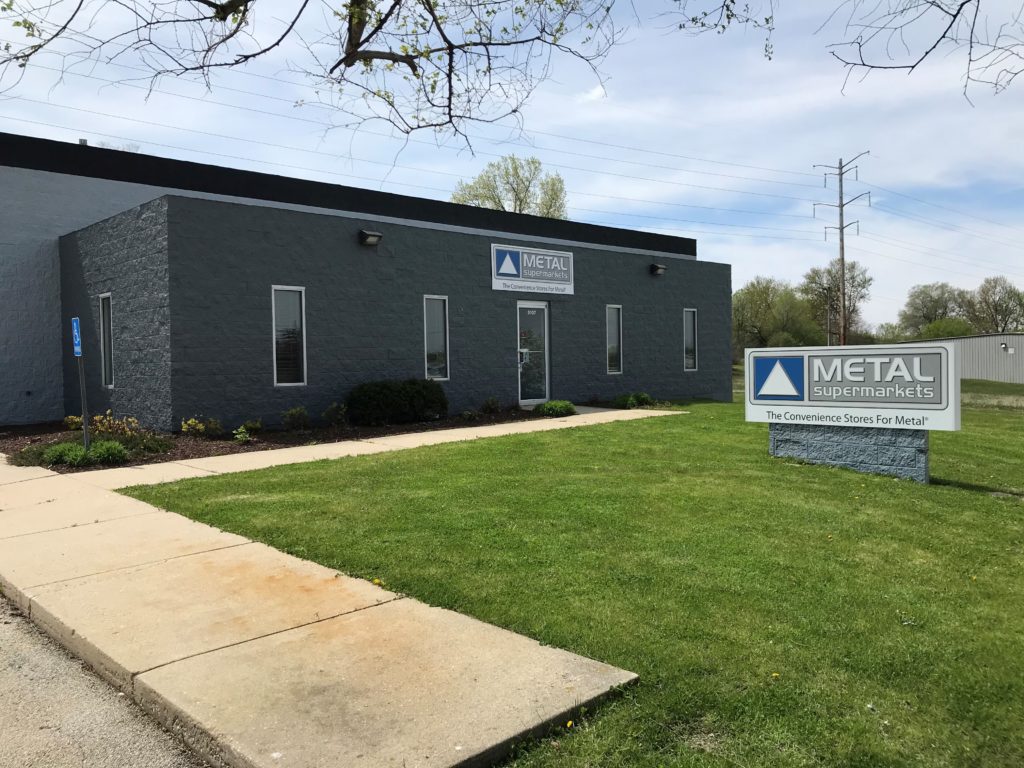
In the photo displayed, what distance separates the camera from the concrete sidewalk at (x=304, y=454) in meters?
9.57

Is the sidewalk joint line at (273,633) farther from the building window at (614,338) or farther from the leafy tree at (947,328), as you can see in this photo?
the leafy tree at (947,328)

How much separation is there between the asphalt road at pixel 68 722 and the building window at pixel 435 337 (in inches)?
474

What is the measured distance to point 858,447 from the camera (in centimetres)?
913

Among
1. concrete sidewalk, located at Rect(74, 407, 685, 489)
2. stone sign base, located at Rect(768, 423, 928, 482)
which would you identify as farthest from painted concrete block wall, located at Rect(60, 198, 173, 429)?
stone sign base, located at Rect(768, 423, 928, 482)

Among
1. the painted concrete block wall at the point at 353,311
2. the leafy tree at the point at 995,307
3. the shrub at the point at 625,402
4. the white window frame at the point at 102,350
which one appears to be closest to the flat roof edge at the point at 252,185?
the white window frame at the point at 102,350

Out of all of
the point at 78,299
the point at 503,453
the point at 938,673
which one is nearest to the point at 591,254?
the point at 503,453

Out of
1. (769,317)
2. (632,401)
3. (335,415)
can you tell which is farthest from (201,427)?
(769,317)

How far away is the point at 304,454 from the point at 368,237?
533 centimetres

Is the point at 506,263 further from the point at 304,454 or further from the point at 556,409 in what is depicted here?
the point at 304,454

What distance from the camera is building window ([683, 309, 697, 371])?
22078 millimetres

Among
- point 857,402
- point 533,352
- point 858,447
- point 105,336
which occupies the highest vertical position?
point 105,336

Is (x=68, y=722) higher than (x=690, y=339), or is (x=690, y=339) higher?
(x=690, y=339)

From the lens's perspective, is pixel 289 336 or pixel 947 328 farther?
pixel 947 328

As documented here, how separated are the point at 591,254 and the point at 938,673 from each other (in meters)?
16.4
